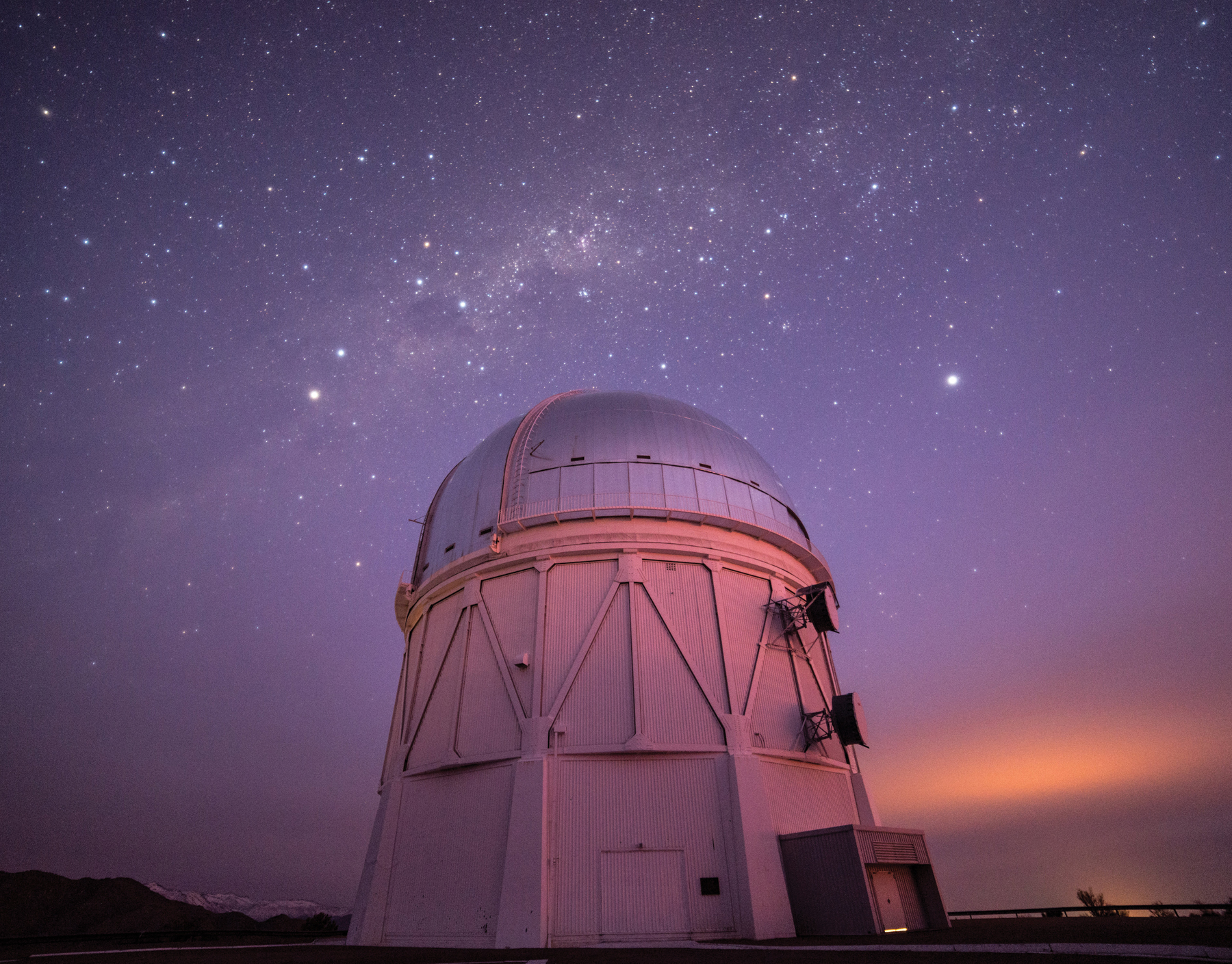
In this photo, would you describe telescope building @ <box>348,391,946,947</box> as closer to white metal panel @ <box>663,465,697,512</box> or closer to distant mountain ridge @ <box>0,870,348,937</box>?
white metal panel @ <box>663,465,697,512</box>

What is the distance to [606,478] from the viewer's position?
16922 mm

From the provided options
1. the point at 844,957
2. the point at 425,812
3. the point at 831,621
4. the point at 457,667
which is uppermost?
the point at 831,621

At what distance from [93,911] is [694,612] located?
31691 mm

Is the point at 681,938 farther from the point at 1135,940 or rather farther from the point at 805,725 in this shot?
the point at 1135,940

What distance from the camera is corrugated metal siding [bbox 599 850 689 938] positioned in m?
12.0

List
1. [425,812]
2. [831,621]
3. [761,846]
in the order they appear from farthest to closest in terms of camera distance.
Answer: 1. [831,621]
2. [425,812]
3. [761,846]

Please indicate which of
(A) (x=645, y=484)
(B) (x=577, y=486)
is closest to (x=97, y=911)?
(B) (x=577, y=486)

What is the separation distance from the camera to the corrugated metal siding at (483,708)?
47.3ft

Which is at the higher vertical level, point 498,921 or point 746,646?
point 746,646

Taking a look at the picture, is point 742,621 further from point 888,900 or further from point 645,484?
point 888,900

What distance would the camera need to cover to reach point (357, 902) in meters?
14.9

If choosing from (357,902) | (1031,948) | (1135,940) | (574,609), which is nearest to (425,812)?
(357,902)

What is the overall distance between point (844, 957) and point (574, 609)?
9.20 m

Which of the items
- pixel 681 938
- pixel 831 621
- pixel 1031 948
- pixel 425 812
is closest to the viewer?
pixel 1031 948
